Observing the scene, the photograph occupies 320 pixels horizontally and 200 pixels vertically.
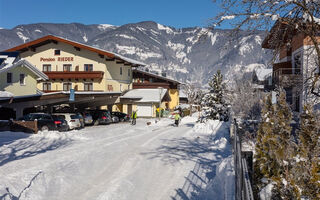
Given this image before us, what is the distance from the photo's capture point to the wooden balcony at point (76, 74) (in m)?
41.8

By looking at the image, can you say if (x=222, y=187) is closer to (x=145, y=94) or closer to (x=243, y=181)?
(x=243, y=181)

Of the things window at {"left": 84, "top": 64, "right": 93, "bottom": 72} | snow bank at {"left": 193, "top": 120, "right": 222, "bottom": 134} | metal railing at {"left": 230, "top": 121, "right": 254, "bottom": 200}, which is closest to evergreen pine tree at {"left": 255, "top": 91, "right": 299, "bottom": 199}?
metal railing at {"left": 230, "top": 121, "right": 254, "bottom": 200}

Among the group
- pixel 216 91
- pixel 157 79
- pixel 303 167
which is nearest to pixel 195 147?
pixel 303 167

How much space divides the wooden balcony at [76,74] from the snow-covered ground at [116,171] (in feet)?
77.4

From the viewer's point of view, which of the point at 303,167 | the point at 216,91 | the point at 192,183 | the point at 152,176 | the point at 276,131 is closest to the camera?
the point at 303,167

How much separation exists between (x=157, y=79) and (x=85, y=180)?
151 feet

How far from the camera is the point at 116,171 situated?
11828 millimetres

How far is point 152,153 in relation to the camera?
51.5 ft

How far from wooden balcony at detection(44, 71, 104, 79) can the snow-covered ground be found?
929 inches

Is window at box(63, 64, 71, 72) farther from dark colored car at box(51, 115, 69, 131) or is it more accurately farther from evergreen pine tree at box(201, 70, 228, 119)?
evergreen pine tree at box(201, 70, 228, 119)

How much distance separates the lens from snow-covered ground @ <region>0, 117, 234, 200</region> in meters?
9.08

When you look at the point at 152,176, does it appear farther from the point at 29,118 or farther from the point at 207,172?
the point at 29,118

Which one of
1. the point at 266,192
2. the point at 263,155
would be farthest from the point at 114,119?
the point at 266,192

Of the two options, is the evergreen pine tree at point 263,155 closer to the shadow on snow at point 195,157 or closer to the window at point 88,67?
the shadow on snow at point 195,157
